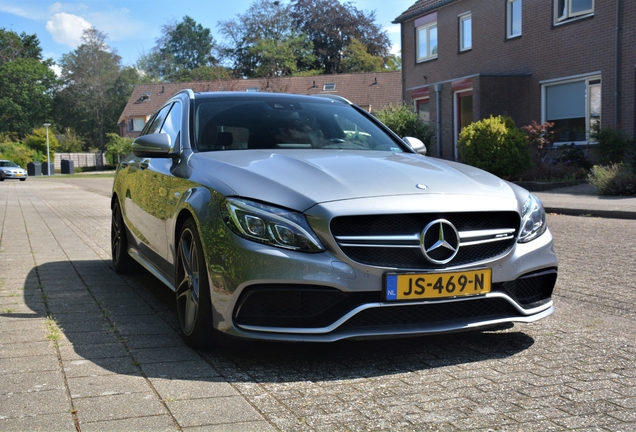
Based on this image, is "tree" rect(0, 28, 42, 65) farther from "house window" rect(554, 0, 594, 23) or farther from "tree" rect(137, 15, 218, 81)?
"house window" rect(554, 0, 594, 23)

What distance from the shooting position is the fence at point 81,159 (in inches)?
2995

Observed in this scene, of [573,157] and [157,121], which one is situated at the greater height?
[157,121]

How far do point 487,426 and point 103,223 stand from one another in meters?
10.9

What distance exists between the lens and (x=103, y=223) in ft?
42.3

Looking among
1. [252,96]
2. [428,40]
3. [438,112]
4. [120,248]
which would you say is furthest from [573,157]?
[252,96]

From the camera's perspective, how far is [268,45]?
7406 cm

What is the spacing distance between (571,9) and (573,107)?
287cm

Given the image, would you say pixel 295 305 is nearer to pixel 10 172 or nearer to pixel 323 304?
pixel 323 304

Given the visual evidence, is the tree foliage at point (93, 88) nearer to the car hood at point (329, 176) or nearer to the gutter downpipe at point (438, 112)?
the gutter downpipe at point (438, 112)

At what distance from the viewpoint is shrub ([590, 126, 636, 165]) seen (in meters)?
18.0

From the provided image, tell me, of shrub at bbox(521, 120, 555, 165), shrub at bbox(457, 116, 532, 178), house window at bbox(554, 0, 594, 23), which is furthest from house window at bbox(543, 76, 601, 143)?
shrub at bbox(457, 116, 532, 178)

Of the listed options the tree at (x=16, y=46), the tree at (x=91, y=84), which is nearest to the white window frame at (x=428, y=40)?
the tree at (x=91, y=84)

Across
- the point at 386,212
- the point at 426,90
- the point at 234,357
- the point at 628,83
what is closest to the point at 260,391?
the point at 234,357

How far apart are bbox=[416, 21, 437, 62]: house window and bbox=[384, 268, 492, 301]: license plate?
1044 inches
